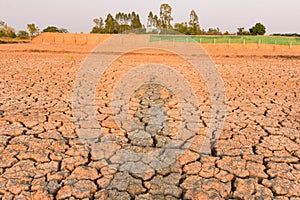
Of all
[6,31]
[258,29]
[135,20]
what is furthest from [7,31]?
[258,29]

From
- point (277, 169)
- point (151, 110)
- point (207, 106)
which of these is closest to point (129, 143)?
point (151, 110)

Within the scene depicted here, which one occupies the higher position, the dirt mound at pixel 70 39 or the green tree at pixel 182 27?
the green tree at pixel 182 27

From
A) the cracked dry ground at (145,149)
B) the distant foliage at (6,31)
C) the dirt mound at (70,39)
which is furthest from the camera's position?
the distant foliage at (6,31)

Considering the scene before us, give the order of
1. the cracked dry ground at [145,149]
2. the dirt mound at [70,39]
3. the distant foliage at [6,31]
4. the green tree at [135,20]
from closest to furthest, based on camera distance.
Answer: the cracked dry ground at [145,149] → the dirt mound at [70,39] → the distant foliage at [6,31] → the green tree at [135,20]

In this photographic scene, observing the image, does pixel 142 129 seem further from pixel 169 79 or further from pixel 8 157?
pixel 169 79

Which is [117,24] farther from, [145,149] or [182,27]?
[145,149]

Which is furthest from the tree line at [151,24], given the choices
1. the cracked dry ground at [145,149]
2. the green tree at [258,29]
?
the cracked dry ground at [145,149]

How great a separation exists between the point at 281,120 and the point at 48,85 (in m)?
4.46

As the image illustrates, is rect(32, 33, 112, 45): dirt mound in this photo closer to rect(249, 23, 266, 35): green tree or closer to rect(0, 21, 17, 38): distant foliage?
rect(0, 21, 17, 38): distant foliage

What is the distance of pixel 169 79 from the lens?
605 centimetres

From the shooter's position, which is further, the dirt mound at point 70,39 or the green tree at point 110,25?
the green tree at point 110,25

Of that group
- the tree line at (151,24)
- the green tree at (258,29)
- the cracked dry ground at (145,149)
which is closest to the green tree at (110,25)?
the tree line at (151,24)

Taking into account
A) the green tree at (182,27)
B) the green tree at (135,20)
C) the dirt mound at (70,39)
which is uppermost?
the green tree at (135,20)

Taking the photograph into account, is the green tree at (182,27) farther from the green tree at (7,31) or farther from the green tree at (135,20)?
the green tree at (7,31)
